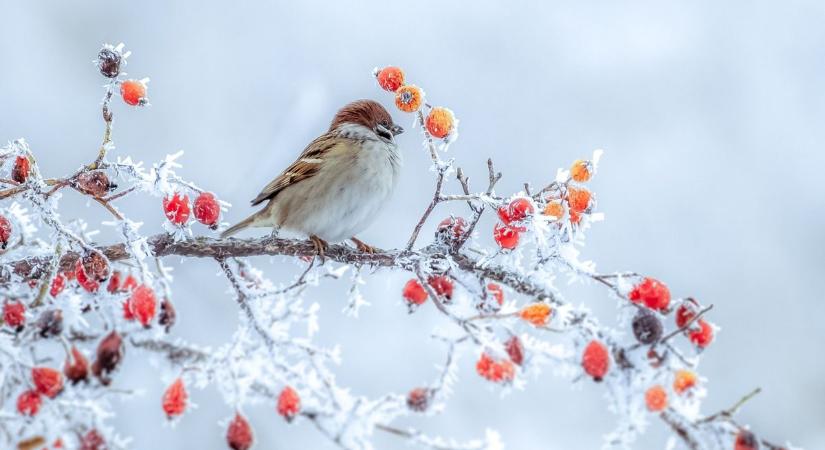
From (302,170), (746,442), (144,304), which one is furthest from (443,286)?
(302,170)

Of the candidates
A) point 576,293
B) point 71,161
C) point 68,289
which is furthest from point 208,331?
point 68,289

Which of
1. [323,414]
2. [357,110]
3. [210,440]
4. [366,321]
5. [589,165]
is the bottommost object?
[323,414]

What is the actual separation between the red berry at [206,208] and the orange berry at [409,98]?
48cm

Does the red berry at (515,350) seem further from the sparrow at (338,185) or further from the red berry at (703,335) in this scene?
the sparrow at (338,185)

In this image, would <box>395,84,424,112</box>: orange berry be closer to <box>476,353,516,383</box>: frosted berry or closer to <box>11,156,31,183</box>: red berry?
<box>476,353,516,383</box>: frosted berry

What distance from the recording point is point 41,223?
5.27 ft

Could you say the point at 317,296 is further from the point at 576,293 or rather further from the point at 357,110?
the point at 357,110

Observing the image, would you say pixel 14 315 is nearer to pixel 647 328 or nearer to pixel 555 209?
pixel 555 209

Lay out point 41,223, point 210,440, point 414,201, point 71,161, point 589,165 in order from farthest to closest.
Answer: point 414,201 < point 71,161 < point 210,440 < point 589,165 < point 41,223

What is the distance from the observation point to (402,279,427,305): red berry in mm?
2174

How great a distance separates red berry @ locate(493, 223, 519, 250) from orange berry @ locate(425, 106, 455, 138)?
262mm

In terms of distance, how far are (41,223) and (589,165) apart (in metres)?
1.09

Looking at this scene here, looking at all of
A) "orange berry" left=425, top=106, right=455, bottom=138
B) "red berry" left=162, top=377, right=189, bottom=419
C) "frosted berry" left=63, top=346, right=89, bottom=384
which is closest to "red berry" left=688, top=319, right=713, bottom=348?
"orange berry" left=425, top=106, right=455, bottom=138

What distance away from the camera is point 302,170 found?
3137 millimetres
